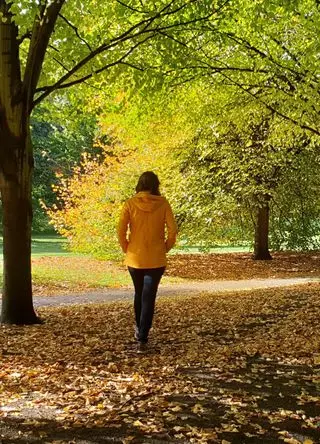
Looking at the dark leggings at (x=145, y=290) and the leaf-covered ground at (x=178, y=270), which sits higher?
the dark leggings at (x=145, y=290)

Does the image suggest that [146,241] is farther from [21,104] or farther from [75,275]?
[75,275]

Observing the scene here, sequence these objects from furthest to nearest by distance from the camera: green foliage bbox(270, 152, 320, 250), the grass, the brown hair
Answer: green foliage bbox(270, 152, 320, 250) → the grass → the brown hair

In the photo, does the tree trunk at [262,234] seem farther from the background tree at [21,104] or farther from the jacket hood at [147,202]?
the jacket hood at [147,202]

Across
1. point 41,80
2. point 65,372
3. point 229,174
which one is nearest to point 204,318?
point 65,372

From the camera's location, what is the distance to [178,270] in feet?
71.4

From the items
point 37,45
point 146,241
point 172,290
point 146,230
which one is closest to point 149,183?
point 146,230

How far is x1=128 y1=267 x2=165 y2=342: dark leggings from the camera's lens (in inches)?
235

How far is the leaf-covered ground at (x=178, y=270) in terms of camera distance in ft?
59.7

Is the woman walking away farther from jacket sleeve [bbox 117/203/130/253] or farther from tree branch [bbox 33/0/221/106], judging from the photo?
tree branch [bbox 33/0/221/106]

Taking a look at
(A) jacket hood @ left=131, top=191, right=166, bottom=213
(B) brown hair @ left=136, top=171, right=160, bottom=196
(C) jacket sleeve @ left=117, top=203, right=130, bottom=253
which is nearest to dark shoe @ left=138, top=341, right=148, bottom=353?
(C) jacket sleeve @ left=117, top=203, right=130, bottom=253

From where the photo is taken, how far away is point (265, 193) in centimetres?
1970

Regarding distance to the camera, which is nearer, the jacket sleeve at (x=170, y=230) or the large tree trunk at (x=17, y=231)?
the jacket sleeve at (x=170, y=230)

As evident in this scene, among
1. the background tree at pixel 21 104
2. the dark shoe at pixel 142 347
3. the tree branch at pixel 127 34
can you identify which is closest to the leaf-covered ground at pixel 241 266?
the tree branch at pixel 127 34

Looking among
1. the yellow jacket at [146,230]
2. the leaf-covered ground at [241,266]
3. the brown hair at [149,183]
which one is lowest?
the leaf-covered ground at [241,266]
